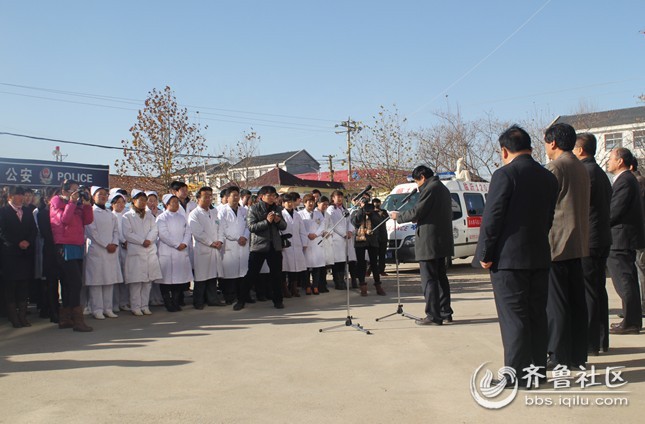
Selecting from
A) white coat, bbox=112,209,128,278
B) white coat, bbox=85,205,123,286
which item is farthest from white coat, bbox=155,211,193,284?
white coat, bbox=85,205,123,286

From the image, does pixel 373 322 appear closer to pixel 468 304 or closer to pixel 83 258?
pixel 468 304

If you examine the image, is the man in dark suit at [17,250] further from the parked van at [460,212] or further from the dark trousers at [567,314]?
the parked van at [460,212]

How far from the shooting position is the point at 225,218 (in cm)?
1020

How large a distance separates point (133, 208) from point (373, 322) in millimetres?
4354

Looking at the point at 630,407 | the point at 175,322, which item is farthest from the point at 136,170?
the point at 630,407

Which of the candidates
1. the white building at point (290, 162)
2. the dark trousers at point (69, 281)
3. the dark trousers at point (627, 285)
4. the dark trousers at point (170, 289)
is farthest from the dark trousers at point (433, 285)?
the white building at point (290, 162)

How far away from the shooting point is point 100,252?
860 cm

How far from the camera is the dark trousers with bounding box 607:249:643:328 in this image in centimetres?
646

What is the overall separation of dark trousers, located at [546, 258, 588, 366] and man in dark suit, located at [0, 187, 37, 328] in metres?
6.98

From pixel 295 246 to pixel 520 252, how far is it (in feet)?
22.2

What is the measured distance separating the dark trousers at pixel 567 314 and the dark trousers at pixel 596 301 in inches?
17.6

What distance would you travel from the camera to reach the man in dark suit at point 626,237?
6.50m

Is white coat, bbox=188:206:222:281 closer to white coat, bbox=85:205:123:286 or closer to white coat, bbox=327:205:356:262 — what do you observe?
white coat, bbox=85:205:123:286

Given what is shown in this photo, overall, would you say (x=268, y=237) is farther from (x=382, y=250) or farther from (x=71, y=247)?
(x=382, y=250)
